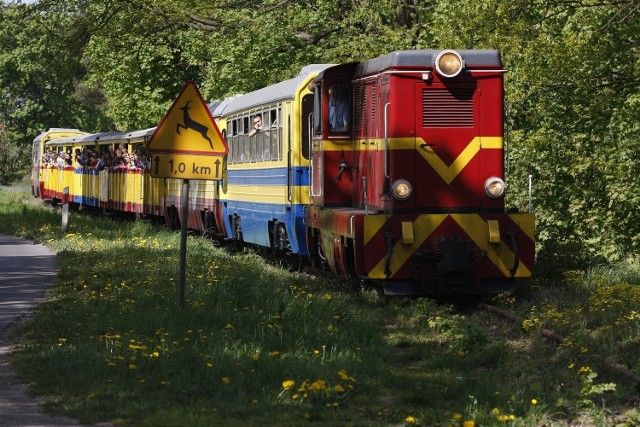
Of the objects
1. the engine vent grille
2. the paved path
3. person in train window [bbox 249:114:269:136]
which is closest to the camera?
the paved path

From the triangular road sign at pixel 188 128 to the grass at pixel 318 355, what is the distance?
1693mm

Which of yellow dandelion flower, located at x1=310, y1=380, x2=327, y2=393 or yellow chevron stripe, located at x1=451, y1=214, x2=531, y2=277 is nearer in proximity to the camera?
yellow dandelion flower, located at x1=310, y1=380, x2=327, y2=393

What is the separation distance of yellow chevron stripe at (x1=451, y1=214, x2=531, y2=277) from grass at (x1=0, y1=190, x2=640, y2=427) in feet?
1.47

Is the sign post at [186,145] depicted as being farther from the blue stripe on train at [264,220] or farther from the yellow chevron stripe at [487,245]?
the blue stripe on train at [264,220]

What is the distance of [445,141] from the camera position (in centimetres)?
1518

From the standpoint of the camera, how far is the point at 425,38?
27641mm

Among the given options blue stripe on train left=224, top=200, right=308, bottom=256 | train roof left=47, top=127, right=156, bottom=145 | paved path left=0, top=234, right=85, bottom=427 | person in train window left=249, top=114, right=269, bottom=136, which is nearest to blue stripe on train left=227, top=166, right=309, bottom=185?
blue stripe on train left=224, top=200, right=308, bottom=256

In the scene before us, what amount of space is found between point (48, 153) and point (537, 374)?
156 feet

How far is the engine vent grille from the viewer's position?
15148 millimetres

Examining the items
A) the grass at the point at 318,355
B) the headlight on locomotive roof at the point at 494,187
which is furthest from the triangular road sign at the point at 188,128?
the headlight on locomotive roof at the point at 494,187

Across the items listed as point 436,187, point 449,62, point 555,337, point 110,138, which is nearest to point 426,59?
point 449,62

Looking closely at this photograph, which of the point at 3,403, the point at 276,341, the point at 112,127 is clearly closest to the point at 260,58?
the point at 276,341

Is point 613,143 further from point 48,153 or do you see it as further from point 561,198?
point 48,153

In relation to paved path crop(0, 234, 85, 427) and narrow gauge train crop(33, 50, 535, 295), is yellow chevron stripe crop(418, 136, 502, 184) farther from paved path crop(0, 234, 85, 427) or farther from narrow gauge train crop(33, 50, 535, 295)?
paved path crop(0, 234, 85, 427)
